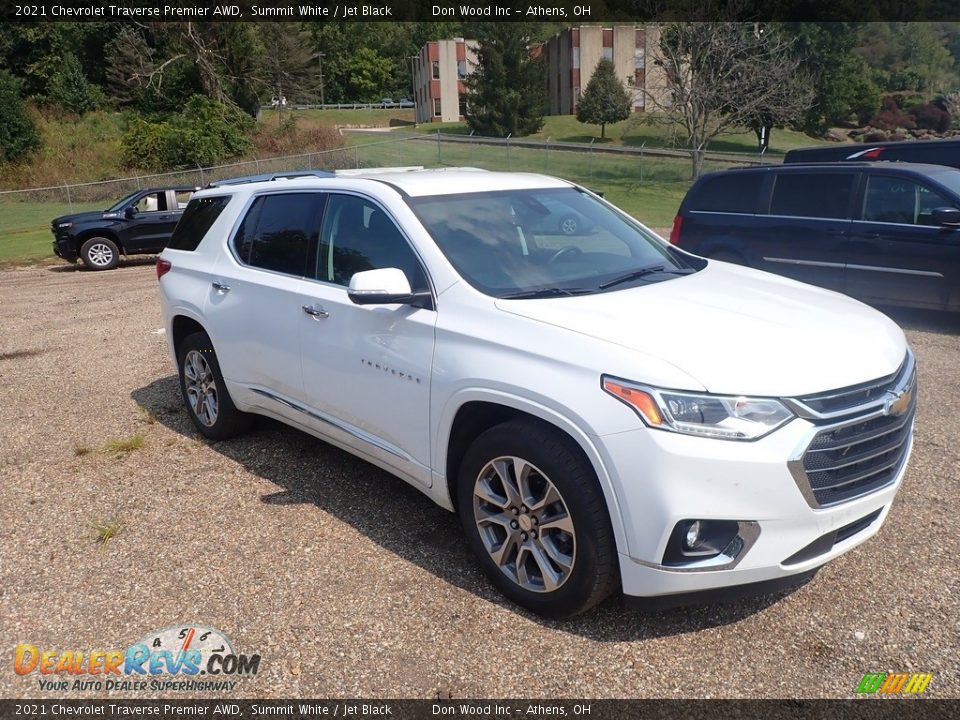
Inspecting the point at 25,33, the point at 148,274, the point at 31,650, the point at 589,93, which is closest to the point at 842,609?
the point at 31,650

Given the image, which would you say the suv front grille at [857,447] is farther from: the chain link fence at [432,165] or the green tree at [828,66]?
the green tree at [828,66]

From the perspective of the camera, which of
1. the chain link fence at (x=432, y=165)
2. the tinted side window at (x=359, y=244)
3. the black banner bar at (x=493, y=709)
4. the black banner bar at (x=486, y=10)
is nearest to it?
the black banner bar at (x=493, y=709)

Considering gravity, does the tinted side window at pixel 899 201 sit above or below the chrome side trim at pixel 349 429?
above

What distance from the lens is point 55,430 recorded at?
586 cm

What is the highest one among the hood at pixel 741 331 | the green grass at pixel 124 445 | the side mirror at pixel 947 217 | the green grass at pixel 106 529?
the hood at pixel 741 331

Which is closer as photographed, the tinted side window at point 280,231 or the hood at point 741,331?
the hood at point 741,331

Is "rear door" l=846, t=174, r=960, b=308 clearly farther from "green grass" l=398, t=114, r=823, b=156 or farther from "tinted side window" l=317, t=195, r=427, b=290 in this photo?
"green grass" l=398, t=114, r=823, b=156

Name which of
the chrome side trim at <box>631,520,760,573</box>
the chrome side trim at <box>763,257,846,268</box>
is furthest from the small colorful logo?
the chrome side trim at <box>763,257,846,268</box>

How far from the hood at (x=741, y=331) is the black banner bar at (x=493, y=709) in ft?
3.62

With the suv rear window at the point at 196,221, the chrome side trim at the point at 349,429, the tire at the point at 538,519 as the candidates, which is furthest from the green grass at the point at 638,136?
the tire at the point at 538,519

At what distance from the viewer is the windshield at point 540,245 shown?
11.9 ft

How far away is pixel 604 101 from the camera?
55250 mm

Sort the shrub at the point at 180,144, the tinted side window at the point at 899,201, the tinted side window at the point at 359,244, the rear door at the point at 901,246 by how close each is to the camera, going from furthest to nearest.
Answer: the shrub at the point at 180,144 → the tinted side window at the point at 899,201 → the rear door at the point at 901,246 → the tinted side window at the point at 359,244

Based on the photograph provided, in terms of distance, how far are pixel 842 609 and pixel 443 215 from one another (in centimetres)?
254
